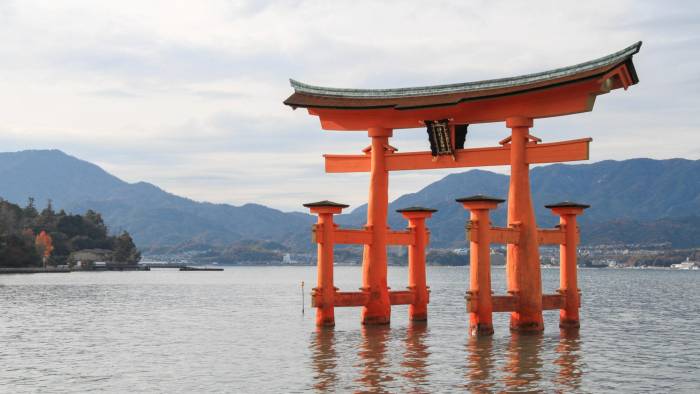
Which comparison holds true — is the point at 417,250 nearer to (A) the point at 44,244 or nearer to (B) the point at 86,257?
(A) the point at 44,244

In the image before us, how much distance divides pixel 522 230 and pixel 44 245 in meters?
143

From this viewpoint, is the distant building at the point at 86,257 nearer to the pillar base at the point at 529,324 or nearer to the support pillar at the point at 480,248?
the pillar base at the point at 529,324

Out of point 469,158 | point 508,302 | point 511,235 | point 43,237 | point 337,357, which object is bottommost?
point 337,357

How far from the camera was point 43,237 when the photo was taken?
532 feet

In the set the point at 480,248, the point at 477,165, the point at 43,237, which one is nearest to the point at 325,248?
the point at 480,248

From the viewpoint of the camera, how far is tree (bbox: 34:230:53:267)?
15675cm

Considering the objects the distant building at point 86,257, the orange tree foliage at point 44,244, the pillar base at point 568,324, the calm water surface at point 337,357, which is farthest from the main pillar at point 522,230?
the distant building at point 86,257

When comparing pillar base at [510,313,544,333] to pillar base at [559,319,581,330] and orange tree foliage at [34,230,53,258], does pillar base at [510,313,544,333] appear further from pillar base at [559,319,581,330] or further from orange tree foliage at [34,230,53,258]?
orange tree foliage at [34,230,53,258]

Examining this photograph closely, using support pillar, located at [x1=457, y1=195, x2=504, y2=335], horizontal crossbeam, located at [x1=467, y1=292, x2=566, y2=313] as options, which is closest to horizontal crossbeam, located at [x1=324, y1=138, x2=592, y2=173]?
support pillar, located at [x1=457, y1=195, x2=504, y2=335]

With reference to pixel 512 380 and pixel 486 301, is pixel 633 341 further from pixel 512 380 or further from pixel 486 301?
pixel 512 380

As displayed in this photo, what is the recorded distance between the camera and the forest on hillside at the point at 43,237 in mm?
143625

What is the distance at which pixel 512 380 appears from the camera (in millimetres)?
23297

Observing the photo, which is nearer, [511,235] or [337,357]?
[337,357]

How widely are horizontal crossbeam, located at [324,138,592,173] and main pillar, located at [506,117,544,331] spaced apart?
17.0 inches
